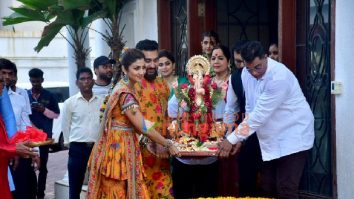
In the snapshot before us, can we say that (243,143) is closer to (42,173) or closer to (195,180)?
(195,180)

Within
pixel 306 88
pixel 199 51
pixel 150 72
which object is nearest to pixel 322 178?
pixel 306 88

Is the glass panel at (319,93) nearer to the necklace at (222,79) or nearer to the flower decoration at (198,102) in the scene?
the necklace at (222,79)

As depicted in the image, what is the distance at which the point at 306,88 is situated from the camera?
23.3 ft

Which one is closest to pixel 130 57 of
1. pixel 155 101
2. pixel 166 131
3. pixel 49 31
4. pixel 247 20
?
pixel 155 101

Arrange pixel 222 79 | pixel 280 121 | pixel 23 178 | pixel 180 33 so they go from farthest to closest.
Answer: pixel 180 33, pixel 23 178, pixel 222 79, pixel 280 121

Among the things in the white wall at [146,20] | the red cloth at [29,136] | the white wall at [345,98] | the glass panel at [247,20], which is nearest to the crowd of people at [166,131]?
the red cloth at [29,136]

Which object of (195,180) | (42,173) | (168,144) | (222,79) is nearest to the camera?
(168,144)

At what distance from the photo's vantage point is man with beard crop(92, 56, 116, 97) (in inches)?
329

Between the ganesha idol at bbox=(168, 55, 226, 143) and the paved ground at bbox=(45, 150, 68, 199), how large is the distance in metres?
4.12

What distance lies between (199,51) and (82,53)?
289 cm

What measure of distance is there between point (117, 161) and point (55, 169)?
7.78 m

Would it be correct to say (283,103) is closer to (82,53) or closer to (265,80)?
(265,80)

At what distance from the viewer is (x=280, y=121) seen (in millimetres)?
6141

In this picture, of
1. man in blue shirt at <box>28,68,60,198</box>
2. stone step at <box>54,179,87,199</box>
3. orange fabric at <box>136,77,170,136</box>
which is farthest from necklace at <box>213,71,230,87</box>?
man in blue shirt at <box>28,68,60,198</box>
